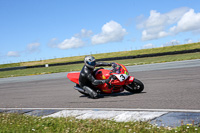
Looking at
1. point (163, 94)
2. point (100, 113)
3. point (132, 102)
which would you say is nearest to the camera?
point (100, 113)

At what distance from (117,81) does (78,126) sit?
3527 millimetres

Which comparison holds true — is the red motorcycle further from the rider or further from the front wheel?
the rider

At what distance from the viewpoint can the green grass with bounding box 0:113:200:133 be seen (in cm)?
422

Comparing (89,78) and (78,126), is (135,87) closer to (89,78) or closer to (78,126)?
(89,78)

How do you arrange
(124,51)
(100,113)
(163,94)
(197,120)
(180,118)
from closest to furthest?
(197,120), (180,118), (100,113), (163,94), (124,51)

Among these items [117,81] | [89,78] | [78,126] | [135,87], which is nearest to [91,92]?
[89,78]

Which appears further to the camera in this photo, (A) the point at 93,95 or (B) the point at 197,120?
(A) the point at 93,95

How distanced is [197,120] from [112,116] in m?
1.71

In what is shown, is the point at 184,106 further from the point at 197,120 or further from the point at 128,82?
the point at 128,82

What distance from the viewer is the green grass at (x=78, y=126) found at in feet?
13.8

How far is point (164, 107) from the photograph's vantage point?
616cm

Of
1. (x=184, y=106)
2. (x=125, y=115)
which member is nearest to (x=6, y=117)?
(x=125, y=115)

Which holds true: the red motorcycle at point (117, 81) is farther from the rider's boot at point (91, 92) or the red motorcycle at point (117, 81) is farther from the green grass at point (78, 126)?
the green grass at point (78, 126)

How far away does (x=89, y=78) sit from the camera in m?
8.44
